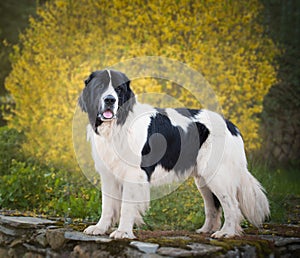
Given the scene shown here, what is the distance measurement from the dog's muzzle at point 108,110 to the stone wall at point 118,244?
2.86ft

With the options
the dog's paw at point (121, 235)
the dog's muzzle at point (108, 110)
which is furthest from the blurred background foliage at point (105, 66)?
the dog's muzzle at point (108, 110)

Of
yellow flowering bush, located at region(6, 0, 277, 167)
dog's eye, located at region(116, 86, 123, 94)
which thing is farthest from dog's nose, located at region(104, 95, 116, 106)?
yellow flowering bush, located at region(6, 0, 277, 167)

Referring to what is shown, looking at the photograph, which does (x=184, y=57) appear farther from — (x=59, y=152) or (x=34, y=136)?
(x=34, y=136)

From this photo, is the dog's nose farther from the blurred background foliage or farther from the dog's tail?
the blurred background foliage

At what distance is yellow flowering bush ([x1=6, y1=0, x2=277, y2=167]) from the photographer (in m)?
6.27

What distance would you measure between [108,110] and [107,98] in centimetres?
9

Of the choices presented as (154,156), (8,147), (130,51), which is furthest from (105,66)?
(154,156)

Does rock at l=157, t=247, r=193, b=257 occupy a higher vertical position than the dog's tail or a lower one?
lower

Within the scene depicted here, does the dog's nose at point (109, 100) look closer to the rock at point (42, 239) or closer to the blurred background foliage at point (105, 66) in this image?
the rock at point (42, 239)

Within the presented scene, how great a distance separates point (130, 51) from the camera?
627cm

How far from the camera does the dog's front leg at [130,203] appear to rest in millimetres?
3344

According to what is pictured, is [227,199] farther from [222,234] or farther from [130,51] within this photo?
[130,51]

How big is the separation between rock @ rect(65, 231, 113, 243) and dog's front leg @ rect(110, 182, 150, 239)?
6 centimetres

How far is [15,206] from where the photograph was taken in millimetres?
5434
